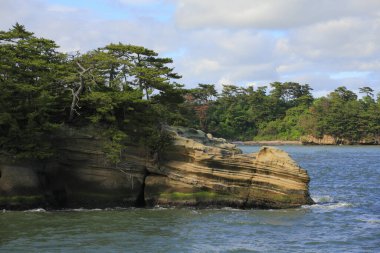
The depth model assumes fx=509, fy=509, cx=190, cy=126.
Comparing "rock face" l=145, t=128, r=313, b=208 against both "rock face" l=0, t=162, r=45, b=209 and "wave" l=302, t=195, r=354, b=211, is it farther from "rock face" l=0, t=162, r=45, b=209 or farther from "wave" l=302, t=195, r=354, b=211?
"rock face" l=0, t=162, r=45, b=209

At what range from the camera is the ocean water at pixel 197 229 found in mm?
19000

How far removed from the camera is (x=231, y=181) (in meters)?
28.1

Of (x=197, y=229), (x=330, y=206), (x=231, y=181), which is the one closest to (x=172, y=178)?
(x=231, y=181)

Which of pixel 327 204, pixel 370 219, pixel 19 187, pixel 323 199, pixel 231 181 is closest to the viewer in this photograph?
pixel 370 219

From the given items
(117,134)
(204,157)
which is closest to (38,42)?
(117,134)

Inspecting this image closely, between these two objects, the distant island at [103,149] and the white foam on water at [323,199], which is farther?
the white foam on water at [323,199]

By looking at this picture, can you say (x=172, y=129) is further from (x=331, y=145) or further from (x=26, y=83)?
(x=331, y=145)

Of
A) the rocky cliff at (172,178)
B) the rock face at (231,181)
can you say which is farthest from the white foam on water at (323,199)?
the rocky cliff at (172,178)

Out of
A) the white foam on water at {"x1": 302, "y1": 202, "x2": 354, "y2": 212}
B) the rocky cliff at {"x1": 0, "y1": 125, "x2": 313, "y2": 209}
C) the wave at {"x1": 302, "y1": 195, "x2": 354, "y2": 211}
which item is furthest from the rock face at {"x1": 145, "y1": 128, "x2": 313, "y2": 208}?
the wave at {"x1": 302, "y1": 195, "x2": 354, "y2": 211}

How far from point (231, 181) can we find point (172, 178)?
329cm

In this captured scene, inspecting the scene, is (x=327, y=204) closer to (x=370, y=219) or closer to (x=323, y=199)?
(x=323, y=199)

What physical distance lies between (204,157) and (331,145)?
290ft

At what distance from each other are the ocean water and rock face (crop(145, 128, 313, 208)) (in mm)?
1089

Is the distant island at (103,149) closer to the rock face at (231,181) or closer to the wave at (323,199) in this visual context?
the rock face at (231,181)
